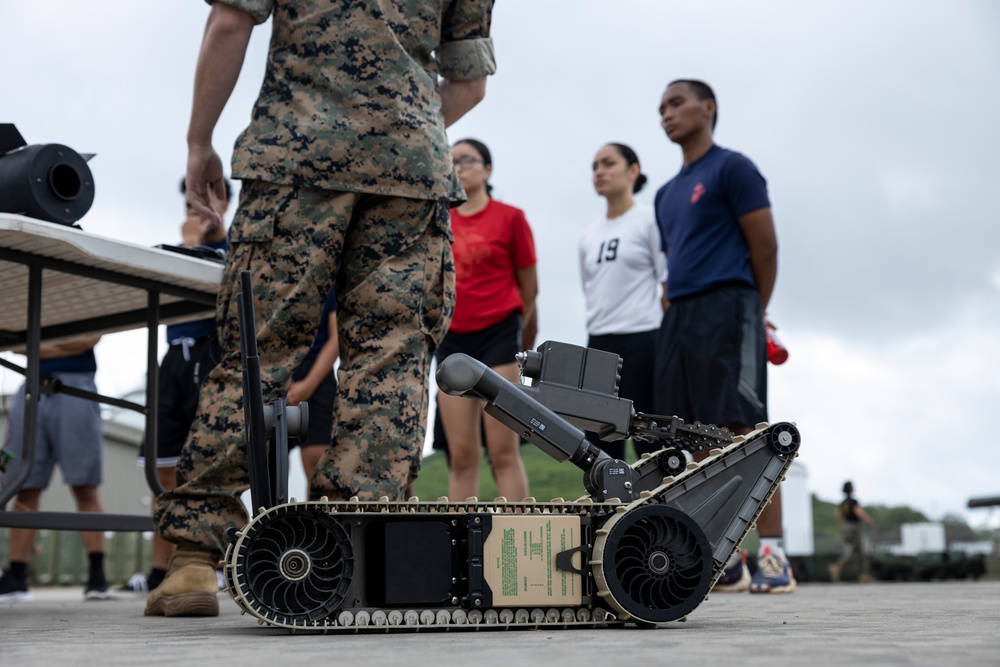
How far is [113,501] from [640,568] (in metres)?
23.2

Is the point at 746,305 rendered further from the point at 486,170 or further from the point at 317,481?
the point at 317,481

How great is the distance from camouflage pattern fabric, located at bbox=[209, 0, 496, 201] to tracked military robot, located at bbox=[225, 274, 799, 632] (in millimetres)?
650

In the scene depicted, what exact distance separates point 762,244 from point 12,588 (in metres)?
3.76

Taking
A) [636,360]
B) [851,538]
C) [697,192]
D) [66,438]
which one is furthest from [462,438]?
[851,538]

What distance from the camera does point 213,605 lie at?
→ 8.86 feet

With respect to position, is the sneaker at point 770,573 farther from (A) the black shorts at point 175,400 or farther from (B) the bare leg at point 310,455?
(A) the black shorts at point 175,400


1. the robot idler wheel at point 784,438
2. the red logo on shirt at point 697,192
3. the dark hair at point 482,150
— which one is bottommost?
the robot idler wheel at point 784,438

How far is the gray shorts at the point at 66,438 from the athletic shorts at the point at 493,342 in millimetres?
1968

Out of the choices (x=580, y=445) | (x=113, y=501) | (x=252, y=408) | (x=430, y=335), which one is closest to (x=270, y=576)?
(x=252, y=408)

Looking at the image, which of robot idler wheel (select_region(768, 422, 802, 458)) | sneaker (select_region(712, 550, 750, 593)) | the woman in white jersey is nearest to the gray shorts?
the woman in white jersey

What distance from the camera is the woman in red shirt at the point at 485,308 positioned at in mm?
4898

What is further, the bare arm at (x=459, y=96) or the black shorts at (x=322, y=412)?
the black shorts at (x=322, y=412)

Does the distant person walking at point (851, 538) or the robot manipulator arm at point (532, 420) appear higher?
the robot manipulator arm at point (532, 420)

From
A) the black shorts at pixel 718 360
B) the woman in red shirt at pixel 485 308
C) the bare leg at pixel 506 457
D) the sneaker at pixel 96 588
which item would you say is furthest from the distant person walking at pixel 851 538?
the sneaker at pixel 96 588
